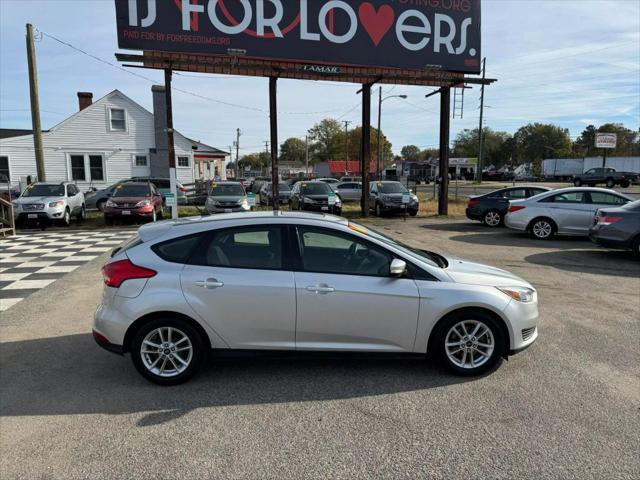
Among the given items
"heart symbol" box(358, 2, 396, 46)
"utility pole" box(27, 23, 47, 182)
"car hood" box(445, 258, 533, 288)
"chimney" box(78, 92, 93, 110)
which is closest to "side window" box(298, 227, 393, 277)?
"car hood" box(445, 258, 533, 288)

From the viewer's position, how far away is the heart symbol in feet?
55.2

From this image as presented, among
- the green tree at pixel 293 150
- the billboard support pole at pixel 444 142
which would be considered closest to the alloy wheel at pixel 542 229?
the billboard support pole at pixel 444 142

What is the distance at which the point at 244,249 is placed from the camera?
4301mm

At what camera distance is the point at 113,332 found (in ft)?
13.6

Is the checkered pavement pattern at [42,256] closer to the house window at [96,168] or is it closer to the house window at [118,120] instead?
the house window at [96,168]

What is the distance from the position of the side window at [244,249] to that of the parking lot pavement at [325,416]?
870 millimetres

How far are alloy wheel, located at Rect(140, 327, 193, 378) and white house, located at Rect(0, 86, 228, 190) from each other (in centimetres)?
2888

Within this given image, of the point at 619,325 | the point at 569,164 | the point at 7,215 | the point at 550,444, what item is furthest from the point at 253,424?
the point at 569,164

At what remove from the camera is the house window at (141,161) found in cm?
3081

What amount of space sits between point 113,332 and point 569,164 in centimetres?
6960

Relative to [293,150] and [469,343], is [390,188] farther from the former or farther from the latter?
[293,150]

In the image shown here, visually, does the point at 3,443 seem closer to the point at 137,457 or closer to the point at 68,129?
the point at 137,457

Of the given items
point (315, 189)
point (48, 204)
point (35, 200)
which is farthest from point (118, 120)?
point (315, 189)

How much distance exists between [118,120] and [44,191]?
14640 millimetres
